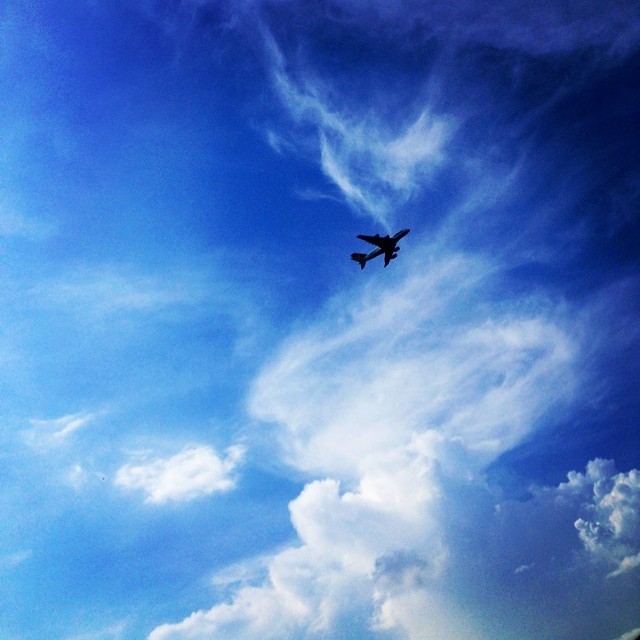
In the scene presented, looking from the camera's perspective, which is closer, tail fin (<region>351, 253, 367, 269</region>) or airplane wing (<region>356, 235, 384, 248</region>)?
airplane wing (<region>356, 235, 384, 248</region>)

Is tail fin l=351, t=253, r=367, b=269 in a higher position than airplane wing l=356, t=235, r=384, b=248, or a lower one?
higher

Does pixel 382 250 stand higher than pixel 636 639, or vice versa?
pixel 382 250

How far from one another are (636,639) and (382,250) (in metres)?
89.2

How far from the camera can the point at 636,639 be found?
3068 inches

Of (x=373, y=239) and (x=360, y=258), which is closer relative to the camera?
(x=373, y=239)

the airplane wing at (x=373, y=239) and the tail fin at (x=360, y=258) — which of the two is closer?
the airplane wing at (x=373, y=239)

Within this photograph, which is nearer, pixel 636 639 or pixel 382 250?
pixel 636 639

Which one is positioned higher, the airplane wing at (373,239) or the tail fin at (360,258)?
the tail fin at (360,258)

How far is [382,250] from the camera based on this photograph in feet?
369

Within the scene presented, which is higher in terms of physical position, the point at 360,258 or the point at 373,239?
the point at 360,258
